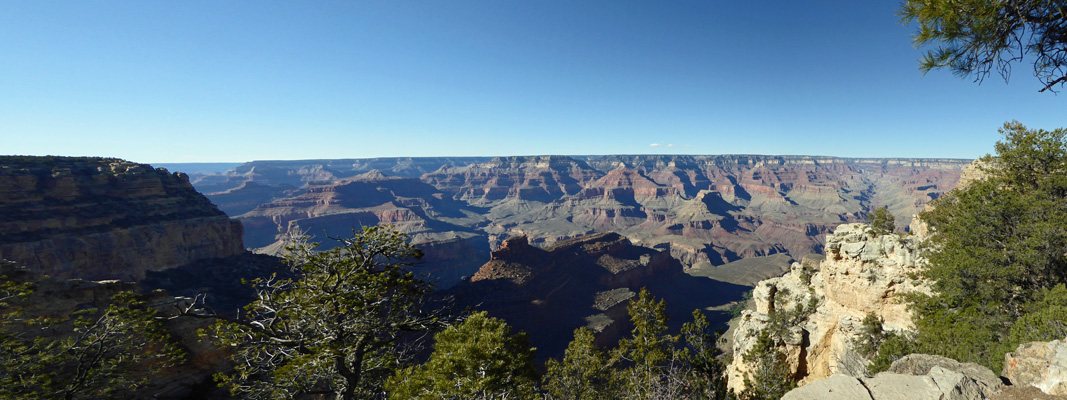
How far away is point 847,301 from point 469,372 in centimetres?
2278

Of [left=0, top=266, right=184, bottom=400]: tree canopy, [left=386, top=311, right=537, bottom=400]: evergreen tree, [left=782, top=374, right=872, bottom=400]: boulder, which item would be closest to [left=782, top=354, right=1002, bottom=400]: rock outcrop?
[left=782, top=374, right=872, bottom=400]: boulder

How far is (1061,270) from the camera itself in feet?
43.3

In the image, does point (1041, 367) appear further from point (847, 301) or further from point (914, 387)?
point (847, 301)

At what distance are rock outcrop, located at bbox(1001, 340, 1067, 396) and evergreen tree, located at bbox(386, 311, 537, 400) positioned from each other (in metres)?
12.8

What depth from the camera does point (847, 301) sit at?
20484 mm

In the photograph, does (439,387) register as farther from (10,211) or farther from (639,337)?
(10,211)

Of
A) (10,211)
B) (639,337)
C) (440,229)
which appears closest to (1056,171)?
(639,337)

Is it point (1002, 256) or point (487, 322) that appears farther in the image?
point (487, 322)

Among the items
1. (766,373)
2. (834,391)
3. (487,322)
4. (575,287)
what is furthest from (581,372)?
(575,287)

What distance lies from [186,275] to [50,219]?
60.6 ft

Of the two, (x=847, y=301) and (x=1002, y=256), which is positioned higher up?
(x=1002, y=256)

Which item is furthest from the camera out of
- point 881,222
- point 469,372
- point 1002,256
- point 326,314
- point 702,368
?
point 881,222

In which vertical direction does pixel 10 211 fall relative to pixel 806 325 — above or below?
above

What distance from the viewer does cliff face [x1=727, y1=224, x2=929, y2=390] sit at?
18.3 metres
